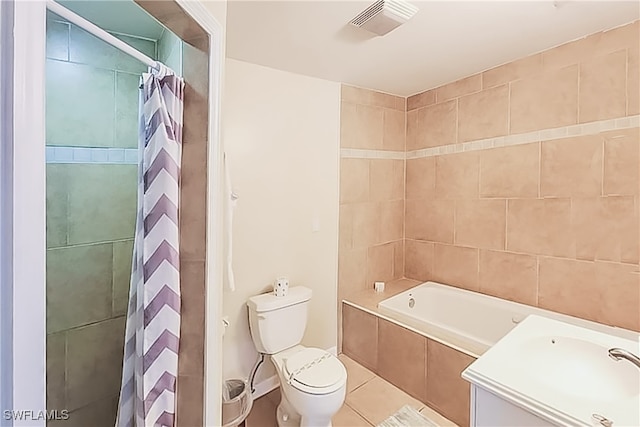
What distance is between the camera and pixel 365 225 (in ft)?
9.68

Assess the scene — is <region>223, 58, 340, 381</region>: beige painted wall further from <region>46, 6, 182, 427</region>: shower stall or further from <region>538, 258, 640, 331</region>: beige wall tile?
<region>538, 258, 640, 331</region>: beige wall tile

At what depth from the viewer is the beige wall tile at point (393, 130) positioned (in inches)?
120

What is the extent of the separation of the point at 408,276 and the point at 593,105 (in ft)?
6.40

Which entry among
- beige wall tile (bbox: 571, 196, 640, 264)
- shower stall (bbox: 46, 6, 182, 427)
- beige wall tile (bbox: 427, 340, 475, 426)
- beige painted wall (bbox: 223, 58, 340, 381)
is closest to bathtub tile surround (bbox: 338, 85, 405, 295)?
beige painted wall (bbox: 223, 58, 340, 381)

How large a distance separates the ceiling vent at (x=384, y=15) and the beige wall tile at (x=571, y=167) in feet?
4.50

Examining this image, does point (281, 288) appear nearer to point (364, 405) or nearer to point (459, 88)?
point (364, 405)

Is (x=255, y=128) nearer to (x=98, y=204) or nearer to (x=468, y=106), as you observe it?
(x=98, y=204)

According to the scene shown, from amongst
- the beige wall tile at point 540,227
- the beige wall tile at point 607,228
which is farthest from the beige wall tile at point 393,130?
the beige wall tile at point 607,228

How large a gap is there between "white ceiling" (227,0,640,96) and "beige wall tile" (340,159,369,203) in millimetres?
716

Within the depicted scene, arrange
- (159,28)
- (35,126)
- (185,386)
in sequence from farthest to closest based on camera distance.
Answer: (159,28), (185,386), (35,126)

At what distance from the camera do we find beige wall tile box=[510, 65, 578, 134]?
2125 millimetres

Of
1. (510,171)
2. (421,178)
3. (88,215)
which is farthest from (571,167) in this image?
(88,215)

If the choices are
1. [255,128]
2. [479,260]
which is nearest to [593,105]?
[479,260]

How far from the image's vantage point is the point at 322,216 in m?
2.67
